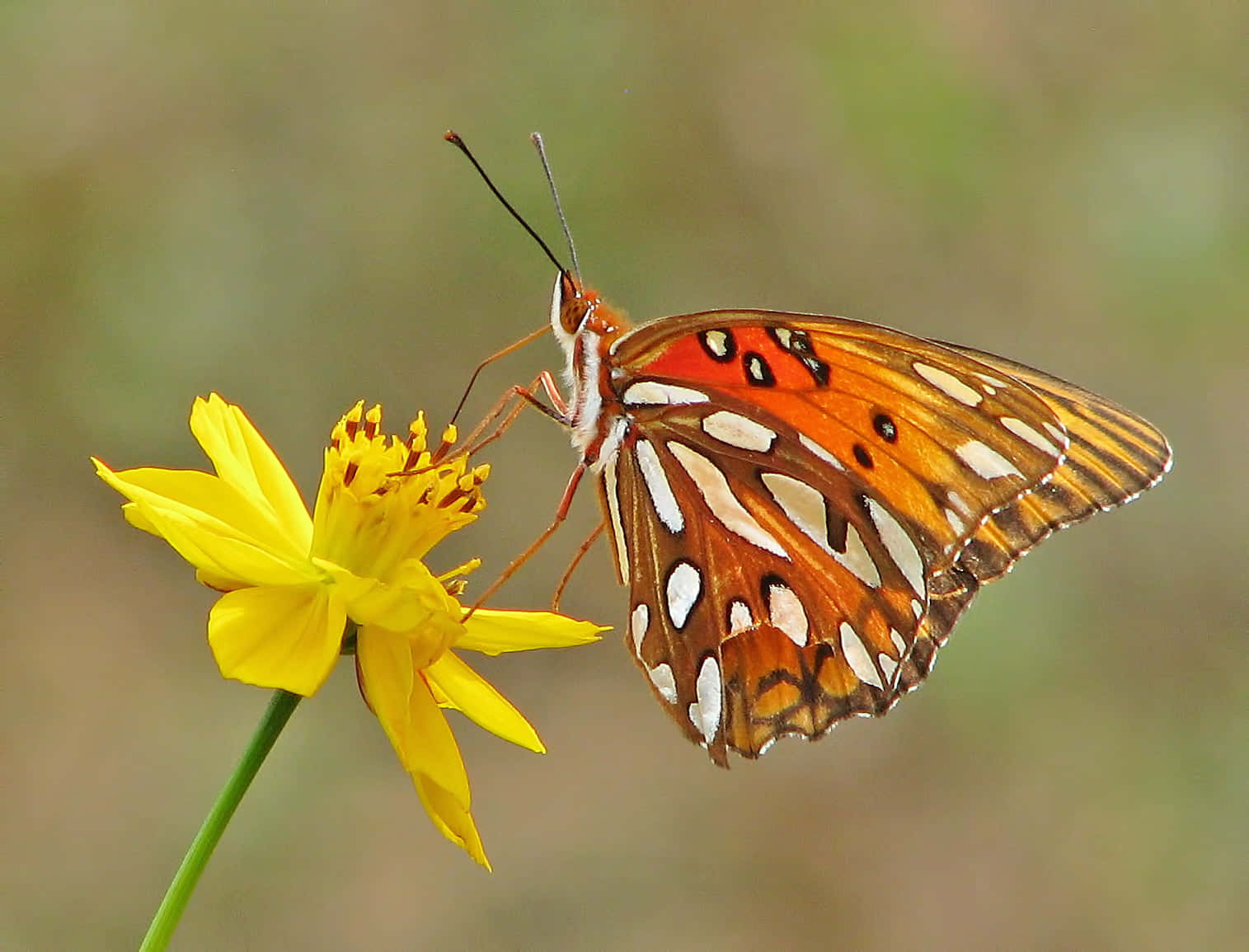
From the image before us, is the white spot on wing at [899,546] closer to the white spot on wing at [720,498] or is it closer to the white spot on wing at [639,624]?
the white spot on wing at [720,498]

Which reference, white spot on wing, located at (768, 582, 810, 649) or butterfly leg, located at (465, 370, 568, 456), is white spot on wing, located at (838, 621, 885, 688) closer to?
white spot on wing, located at (768, 582, 810, 649)

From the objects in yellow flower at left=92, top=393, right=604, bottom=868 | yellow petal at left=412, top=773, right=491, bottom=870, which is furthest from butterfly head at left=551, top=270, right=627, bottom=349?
yellow petal at left=412, top=773, right=491, bottom=870

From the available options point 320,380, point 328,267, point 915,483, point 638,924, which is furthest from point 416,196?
point 915,483

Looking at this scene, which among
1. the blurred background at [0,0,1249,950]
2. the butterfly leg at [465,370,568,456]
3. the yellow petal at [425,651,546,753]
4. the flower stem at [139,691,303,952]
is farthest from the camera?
the blurred background at [0,0,1249,950]

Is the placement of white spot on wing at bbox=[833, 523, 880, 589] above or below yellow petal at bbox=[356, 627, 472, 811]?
above

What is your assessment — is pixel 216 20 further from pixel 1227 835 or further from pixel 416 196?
pixel 1227 835

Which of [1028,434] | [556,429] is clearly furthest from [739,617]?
[556,429]

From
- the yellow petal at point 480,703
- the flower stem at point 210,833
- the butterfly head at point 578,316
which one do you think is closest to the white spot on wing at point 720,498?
the butterfly head at point 578,316
